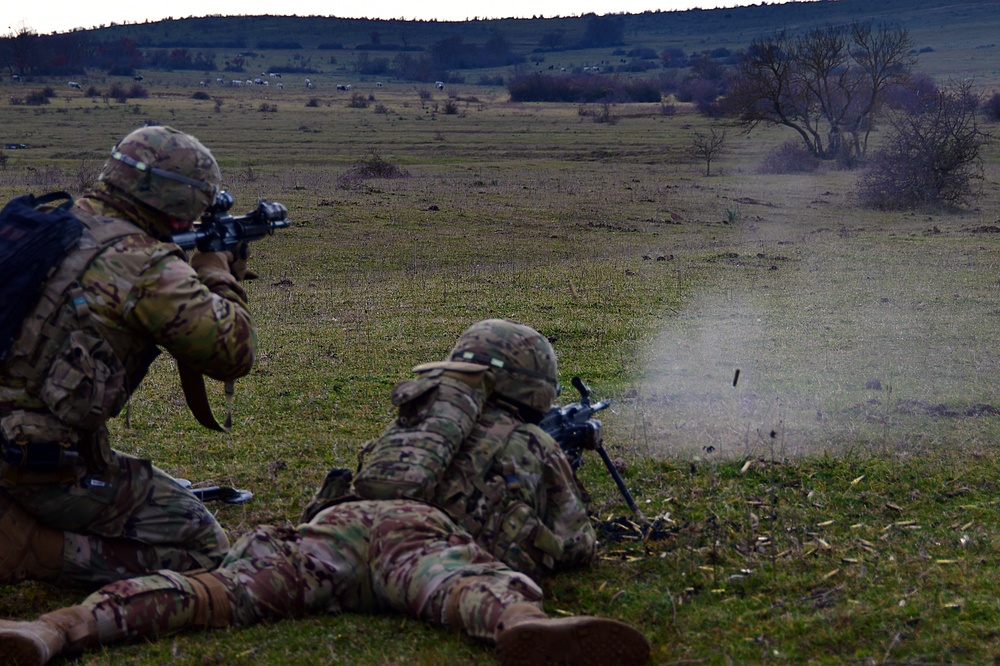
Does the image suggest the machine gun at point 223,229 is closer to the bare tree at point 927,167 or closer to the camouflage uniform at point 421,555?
the camouflage uniform at point 421,555

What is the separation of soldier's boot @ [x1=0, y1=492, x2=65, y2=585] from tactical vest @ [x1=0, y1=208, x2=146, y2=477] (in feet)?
0.90

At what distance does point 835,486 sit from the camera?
634 cm

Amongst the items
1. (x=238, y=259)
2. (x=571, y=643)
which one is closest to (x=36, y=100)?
(x=238, y=259)

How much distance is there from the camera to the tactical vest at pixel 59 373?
451 cm

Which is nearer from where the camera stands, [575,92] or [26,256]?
[26,256]

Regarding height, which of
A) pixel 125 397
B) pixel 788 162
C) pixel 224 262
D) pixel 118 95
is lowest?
pixel 788 162

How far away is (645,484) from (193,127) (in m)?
46.4

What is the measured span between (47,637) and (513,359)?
2.36 meters

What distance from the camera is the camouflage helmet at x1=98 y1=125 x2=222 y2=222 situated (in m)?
4.86

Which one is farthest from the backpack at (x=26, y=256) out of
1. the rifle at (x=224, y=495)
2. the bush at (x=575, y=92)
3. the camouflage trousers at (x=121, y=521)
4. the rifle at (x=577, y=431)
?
the bush at (x=575, y=92)

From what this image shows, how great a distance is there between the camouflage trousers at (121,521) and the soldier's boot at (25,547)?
30 mm

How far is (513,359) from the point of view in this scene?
5266 mm

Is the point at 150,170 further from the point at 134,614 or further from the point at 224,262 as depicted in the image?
the point at 134,614

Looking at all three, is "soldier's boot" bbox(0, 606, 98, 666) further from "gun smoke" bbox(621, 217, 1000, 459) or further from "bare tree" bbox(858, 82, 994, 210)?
"bare tree" bbox(858, 82, 994, 210)
